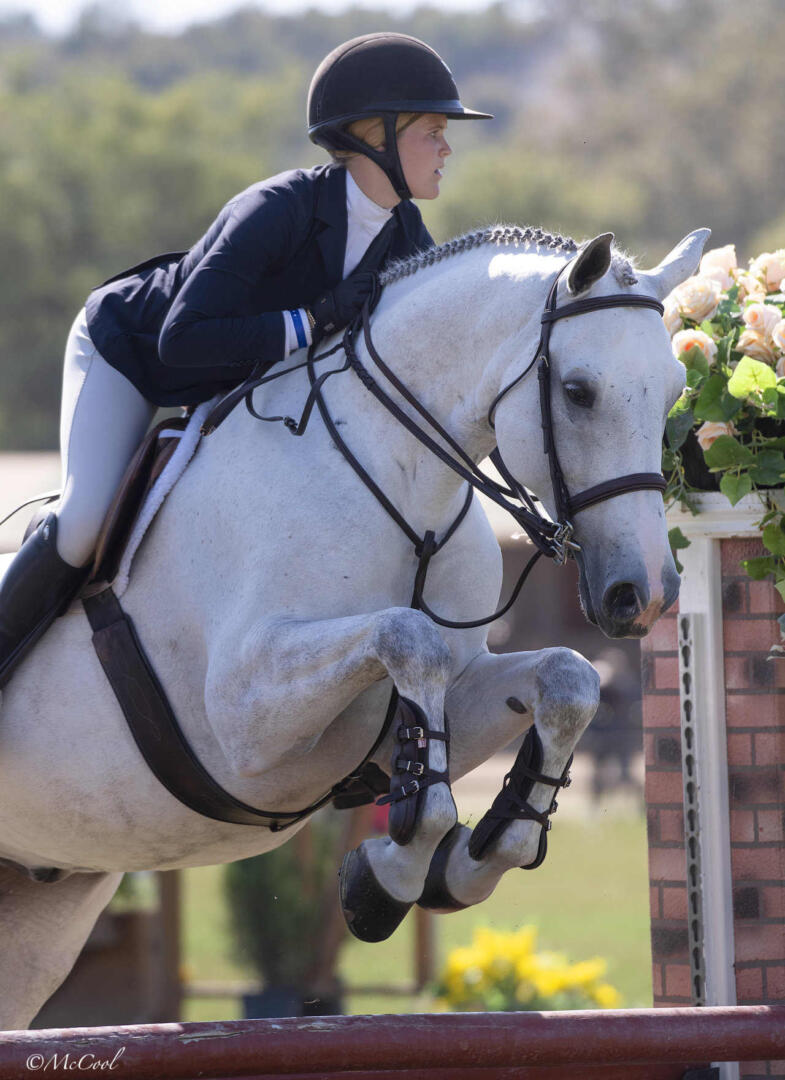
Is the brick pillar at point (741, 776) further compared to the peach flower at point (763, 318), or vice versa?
the brick pillar at point (741, 776)

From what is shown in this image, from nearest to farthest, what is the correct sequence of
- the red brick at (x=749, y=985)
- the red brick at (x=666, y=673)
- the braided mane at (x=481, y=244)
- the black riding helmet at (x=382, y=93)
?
the braided mane at (x=481, y=244)
the black riding helmet at (x=382, y=93)
the red brick at (x=749, y=985)
the red brick at (x=666, y=673)

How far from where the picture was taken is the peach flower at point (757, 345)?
3691 millimetres

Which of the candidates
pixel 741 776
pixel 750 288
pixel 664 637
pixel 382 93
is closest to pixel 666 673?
pixel 664 637

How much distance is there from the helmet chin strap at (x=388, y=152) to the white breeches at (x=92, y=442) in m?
0.74

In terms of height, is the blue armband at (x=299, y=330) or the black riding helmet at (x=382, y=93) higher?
the black riding helmet at (x=382, y=93)

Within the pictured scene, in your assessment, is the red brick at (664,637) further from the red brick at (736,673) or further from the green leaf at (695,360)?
the green leaf at (695,360)

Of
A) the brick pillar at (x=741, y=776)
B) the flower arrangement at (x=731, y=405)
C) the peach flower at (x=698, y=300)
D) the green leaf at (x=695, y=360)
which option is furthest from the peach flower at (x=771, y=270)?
the brick pillar at (x=741, y=776)

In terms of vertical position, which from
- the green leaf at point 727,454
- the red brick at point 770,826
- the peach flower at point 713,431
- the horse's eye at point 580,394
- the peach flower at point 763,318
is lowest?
the red brick at point 770,826

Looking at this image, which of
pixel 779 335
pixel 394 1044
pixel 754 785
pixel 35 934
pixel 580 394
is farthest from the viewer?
pixel 35 934

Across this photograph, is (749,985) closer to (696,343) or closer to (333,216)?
(696,343)

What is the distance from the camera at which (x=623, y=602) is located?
283 cm

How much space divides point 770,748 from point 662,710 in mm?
331

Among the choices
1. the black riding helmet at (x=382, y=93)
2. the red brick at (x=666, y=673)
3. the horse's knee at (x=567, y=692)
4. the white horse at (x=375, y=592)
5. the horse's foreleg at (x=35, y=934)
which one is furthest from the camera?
the horse's foreleg at (x=35, y=934)

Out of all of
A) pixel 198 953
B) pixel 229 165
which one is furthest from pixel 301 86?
pixel 198 953
